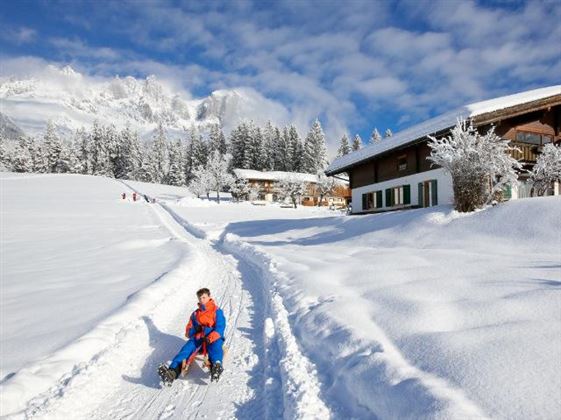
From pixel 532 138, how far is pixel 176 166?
231 feet

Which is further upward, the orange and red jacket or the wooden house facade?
the wooden house facade

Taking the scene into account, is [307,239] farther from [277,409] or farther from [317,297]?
Answer: [277,409]

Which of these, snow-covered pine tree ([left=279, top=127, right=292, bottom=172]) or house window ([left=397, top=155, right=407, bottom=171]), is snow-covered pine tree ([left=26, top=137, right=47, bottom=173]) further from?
house window ([left=397, top=155, right=407, bottom=171])

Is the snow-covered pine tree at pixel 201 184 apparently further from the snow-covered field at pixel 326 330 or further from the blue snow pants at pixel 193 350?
the blue snow pants at pixel 193 350

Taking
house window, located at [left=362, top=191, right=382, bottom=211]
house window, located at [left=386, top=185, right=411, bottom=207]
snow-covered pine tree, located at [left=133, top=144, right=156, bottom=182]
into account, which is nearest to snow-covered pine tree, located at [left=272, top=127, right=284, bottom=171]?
snow-covered pine tree, located at [left=133, top=144, right=156, bottom=182]

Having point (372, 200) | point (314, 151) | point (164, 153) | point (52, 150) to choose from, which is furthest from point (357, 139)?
point (52, 150)

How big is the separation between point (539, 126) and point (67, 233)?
29416 mm

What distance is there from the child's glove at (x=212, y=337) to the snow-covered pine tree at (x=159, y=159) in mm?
86372

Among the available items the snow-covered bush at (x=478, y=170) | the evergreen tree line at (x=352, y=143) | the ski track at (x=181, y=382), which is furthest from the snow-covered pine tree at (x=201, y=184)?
the ski track at (x=181, y=382)

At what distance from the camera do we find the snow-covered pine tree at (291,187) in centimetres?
5912

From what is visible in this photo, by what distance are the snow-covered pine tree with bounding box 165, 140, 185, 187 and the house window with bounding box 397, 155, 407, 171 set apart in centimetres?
6298

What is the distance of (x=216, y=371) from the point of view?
467 cm

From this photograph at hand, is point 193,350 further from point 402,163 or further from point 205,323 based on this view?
point 402,163

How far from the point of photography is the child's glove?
5.05 meters
